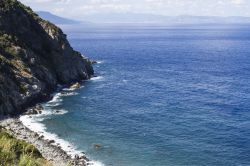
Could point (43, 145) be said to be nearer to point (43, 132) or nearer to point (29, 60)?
point (43, 132)

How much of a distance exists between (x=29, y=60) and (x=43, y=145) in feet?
166

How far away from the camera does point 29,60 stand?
121312mm

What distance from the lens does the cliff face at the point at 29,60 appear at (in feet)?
336

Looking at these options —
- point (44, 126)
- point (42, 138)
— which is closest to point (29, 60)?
point (44, 126)

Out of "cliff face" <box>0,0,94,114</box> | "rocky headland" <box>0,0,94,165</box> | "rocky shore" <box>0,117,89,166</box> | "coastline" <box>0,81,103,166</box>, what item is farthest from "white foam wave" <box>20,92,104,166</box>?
"cliff face" <box>0,0,94,114</box>

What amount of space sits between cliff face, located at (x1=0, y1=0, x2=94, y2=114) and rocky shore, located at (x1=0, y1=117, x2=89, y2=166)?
6.80 m

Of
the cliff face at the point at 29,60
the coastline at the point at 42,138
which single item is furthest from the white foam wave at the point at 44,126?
the cliff face at the point at 29,60

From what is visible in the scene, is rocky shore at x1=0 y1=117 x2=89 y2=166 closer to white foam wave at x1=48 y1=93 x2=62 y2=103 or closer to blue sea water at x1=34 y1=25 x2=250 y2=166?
blue sea water at x1=34 y1=25 x2=250 y2=166

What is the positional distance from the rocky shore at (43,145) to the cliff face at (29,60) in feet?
22.3

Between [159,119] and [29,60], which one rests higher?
[29,60]

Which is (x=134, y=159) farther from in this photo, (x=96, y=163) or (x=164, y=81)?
(x=164, y=81)

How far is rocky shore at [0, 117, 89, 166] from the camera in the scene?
6990 centimetres

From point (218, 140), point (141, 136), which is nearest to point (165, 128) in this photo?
point (141, 136)

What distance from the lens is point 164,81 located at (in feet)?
470
